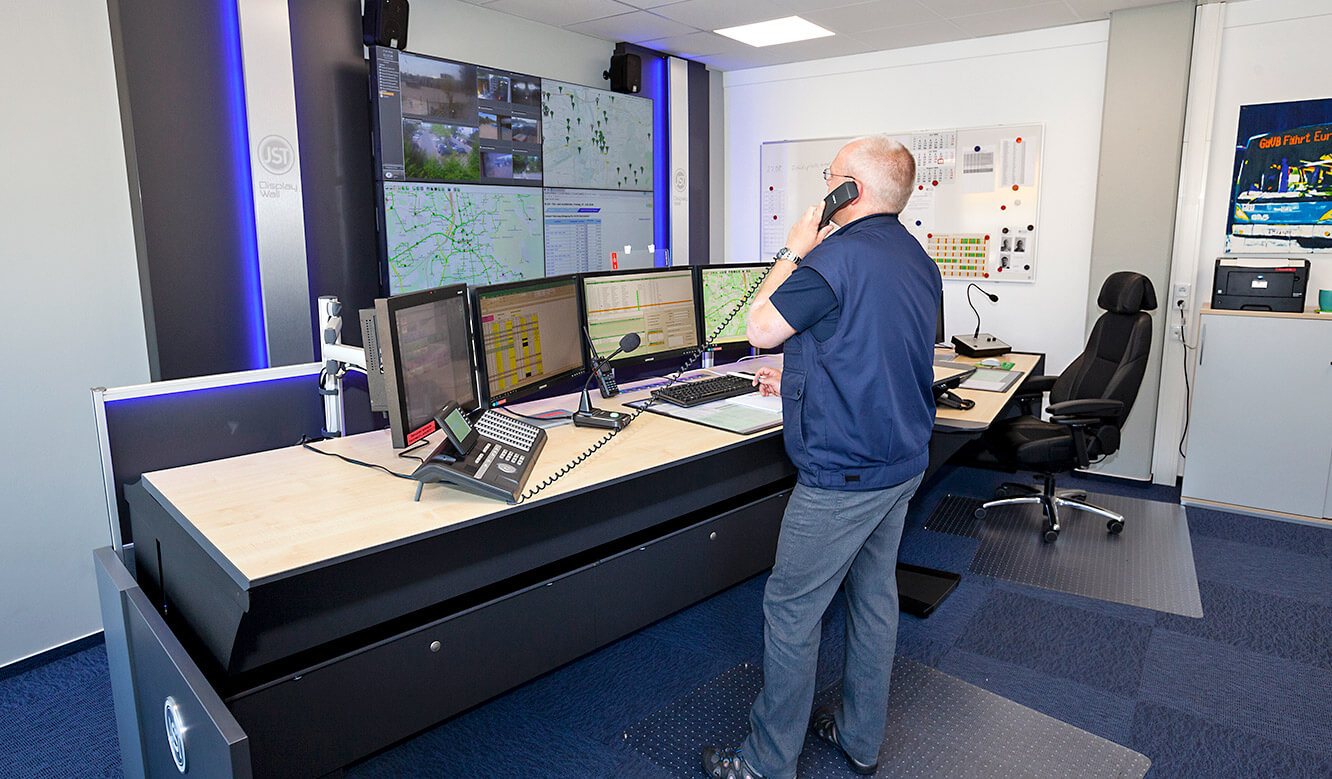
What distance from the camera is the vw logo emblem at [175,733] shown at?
141 cm

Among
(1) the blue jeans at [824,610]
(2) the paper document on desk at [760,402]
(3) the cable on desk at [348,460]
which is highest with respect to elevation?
(2) the paper document on desk at [760,402]

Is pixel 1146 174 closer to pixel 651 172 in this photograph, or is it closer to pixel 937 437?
pixel 937 437

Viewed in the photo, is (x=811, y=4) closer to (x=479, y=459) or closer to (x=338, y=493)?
(x=479, y=459)

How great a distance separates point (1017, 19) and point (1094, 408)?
2287 millimetres

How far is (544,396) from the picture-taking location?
2.96 metres

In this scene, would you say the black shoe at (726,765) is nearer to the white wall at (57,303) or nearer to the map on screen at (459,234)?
the white wall at (57,303)

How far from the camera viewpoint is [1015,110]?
15.4 feet

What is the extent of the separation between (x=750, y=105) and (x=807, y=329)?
4.39 metres

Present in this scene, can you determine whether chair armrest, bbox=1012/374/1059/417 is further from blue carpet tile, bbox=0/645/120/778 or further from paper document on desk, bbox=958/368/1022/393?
blue carpet tile, bbox=0/645/120/778

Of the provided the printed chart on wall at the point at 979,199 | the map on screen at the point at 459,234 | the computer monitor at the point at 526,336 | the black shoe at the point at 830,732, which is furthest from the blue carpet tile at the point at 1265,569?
the map on screen at the point at 459,234

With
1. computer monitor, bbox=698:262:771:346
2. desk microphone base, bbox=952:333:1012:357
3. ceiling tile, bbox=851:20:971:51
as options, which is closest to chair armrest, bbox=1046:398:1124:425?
Answer: desk microphone base, bbox=952:333:1012:357

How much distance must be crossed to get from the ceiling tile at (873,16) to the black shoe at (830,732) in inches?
134

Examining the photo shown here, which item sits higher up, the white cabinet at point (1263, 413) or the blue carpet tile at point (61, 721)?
the white cabinet at point (1263, 413)

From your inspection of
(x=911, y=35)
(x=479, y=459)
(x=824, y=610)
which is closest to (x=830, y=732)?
(x=824, y=610)
